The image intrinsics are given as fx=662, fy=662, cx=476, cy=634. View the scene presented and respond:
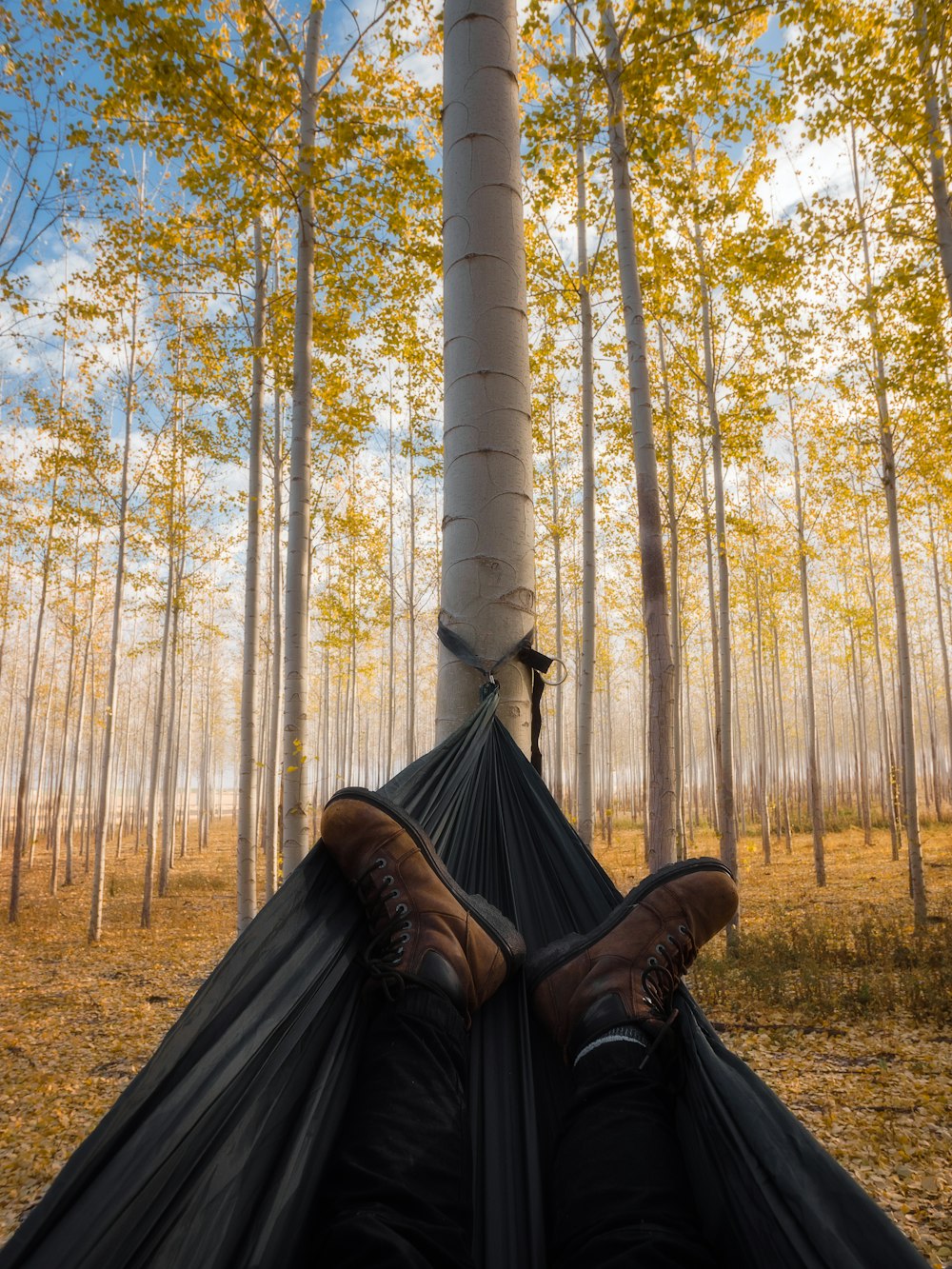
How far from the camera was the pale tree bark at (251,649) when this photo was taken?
4891 millimetres

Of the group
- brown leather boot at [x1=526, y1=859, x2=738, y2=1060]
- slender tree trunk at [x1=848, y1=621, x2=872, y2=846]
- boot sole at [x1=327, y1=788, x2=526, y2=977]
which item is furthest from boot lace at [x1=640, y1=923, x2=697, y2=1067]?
slender tree trunk at [x1=848, y1=621, x2=872, y2=846]

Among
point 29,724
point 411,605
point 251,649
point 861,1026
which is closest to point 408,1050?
point 861,1026

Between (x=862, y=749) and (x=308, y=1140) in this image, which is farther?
(x=862, y=749)

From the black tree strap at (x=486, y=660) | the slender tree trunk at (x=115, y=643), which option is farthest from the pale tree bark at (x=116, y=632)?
the black tree strap at (x=486, y=660)

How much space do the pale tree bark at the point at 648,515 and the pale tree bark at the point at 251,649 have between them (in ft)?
8.70

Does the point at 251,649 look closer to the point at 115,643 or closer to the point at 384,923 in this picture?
the point at 115,643

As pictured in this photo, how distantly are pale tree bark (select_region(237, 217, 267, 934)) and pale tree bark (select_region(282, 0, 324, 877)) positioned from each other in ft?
2.66

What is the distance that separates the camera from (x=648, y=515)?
3.74 meters

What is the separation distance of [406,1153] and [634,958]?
1.61 feet

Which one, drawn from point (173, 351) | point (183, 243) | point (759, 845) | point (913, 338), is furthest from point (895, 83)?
point (759, 845)

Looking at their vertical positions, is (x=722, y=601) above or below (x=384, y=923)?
above

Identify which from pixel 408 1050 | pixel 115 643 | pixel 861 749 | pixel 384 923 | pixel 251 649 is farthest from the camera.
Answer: pixel 861 749

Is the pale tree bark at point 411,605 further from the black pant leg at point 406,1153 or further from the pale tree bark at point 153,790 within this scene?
the black pant leg at point 406,1153

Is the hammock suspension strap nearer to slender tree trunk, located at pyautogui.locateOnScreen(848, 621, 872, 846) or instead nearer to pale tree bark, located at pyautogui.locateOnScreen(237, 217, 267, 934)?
pale tree bark, located at pyautogui.locateOnScreen(237, 217, 267, 934)
